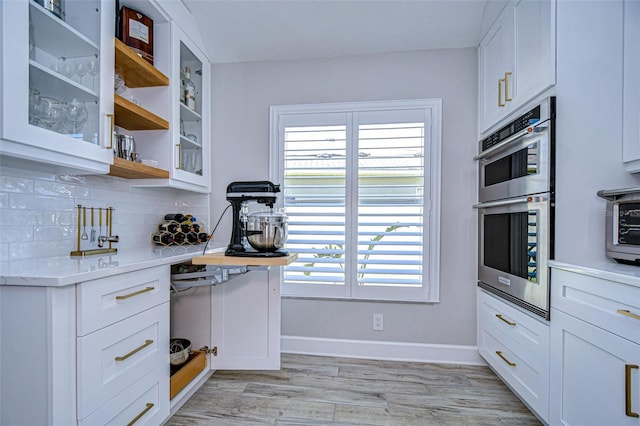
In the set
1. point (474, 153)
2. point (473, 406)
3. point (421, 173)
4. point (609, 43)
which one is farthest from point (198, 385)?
point (609, 43)

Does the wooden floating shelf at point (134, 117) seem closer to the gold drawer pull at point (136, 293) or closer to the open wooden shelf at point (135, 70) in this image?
the open wooden shelf at point (135, 70)

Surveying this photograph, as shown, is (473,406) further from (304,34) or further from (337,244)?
(304,34)

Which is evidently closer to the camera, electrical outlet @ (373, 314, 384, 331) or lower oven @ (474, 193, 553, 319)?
lower oven @ (474, 193, 553, 319)

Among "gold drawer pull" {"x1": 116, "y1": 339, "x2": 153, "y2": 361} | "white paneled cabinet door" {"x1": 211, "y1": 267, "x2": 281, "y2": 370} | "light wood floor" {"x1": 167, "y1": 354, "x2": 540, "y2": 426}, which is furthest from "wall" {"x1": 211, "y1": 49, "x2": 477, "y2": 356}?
"gold drawer pull" {"x1": 116, "y1": 339, "x2": 153, "y2": 361}

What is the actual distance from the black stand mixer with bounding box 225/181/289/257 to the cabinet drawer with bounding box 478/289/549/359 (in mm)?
1306

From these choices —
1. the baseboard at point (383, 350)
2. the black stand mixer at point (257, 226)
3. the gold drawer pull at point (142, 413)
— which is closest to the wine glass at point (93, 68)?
the black stand mixer at point (257, 226)

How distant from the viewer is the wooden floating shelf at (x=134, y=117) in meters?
1.56

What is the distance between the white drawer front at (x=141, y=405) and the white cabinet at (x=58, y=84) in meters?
0.96

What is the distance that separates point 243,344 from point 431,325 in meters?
1.36

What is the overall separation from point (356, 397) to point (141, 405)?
1.15m

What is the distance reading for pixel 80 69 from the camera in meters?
1.39

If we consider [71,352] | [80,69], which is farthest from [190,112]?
[71,352]

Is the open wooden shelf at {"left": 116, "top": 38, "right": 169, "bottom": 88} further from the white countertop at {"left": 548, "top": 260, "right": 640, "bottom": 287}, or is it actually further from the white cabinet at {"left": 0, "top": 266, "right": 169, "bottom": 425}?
the white countertop at {"left": 548, "top": 260, "right": 640, "bottom": 287}

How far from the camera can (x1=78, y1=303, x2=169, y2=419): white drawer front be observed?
106 cm
